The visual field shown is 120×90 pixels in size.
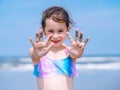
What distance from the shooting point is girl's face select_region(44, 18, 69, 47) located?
3.79 meters

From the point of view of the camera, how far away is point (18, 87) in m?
7.91

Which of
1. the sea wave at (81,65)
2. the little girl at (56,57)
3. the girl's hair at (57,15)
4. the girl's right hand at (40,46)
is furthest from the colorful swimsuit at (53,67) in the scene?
the sea wave at (81,65)

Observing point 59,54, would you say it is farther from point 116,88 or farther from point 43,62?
point 116,88

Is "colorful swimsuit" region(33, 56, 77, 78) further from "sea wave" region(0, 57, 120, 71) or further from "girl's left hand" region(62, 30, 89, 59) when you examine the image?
"sea wave" region(0, 57, 120, 71)

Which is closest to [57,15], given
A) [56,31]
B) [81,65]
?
[56,31]

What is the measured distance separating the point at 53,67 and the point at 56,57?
0.09 meters

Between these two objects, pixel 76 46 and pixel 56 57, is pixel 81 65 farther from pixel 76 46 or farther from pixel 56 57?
pixel 76 46

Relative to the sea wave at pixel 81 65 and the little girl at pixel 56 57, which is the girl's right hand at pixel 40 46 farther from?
the sea wave at pixel 81 65

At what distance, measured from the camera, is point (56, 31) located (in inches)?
150

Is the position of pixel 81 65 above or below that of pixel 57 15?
below

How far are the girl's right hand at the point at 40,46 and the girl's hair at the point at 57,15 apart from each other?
0.20m

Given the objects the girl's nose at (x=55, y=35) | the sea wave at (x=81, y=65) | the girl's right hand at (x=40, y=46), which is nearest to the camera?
the girl's right hand at (x=40, y=46)

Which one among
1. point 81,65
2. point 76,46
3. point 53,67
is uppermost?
point 76,46

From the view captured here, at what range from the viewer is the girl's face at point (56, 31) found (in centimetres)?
379
